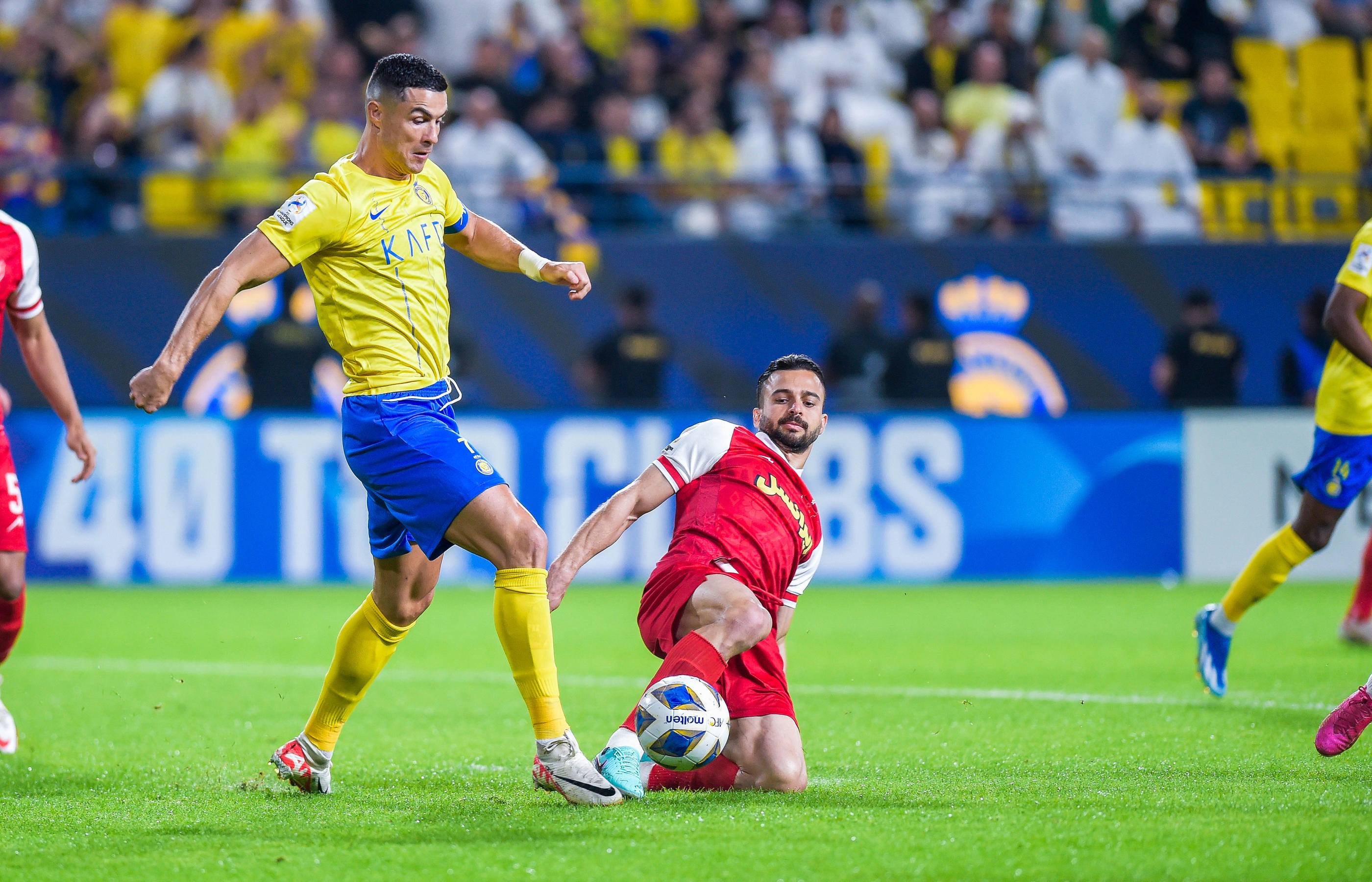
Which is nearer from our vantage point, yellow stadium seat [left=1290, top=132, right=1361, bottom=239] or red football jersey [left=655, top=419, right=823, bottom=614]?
red football jersey [left=655, top=419, right=823, bottom=614]

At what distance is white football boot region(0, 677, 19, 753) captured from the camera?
18.0 feet

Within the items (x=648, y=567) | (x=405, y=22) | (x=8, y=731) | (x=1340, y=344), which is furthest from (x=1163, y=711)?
(x=405, y=22)

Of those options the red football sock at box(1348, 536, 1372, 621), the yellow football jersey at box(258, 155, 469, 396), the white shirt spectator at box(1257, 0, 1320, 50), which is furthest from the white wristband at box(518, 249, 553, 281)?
the white shirt spectator at box(1257, 0, 1320, 50)

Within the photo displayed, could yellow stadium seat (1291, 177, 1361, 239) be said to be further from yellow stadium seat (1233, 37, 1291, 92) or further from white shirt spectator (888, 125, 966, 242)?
white shirt spectator (888, 125, 966, 242)

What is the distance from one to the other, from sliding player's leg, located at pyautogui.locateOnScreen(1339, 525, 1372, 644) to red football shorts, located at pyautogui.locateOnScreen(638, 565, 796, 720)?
Answer: 15.9 ft

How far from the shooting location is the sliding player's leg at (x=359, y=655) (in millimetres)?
4980

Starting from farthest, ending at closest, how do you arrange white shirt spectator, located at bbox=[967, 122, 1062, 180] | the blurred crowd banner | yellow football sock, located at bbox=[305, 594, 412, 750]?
white shirt spectator, located at bbox=[967, 122, 1062, 180] < the blurred crowd banner < yellow football sock, located at bbox=[305, 594, 412, 750]

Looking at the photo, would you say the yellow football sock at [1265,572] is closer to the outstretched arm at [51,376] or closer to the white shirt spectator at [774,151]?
the outstretched arm at [51,376]

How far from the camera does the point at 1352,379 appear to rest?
7.14 metres

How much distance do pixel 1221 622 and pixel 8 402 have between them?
5128mm

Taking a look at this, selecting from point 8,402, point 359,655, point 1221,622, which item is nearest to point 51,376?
point 8,402

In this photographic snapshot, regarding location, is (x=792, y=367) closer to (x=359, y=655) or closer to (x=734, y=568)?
(x=734, y=568)

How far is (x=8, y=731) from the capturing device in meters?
5.52

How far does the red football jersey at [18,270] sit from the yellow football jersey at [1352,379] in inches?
214
